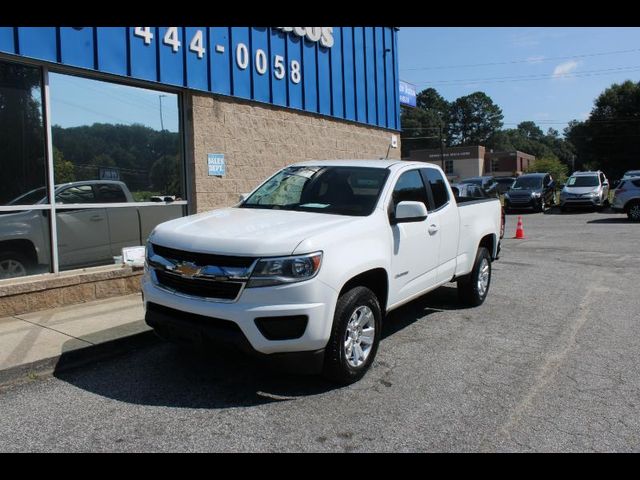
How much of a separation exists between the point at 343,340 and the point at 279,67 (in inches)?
280

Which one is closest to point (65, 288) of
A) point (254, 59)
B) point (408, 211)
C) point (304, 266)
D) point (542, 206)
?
point (304, 266)

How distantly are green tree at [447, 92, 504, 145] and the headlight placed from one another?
483ft

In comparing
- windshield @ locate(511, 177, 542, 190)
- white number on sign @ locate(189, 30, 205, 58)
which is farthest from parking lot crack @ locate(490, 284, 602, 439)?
windshield @ locate(511, 177, 542, 190)

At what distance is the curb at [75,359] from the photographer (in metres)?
4.59

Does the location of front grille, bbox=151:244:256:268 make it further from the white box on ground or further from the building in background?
the building in background

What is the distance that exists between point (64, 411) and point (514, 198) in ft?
81.8

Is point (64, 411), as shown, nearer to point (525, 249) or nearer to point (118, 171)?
point (118, 171)

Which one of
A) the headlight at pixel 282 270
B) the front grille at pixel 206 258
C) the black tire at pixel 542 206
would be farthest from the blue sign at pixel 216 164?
the black tire at pixel 542 206

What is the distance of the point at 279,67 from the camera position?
398 inches

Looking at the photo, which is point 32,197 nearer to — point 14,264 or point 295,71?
point 14,264

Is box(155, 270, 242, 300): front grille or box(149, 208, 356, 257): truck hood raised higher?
box(149, 208, 356, 257): truck hood

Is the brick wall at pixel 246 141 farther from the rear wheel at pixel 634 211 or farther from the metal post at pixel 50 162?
the rear wheel at pixel 634 211

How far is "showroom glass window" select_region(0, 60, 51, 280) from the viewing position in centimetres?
650

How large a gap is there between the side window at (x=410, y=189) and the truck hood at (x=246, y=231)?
88 centimetres
